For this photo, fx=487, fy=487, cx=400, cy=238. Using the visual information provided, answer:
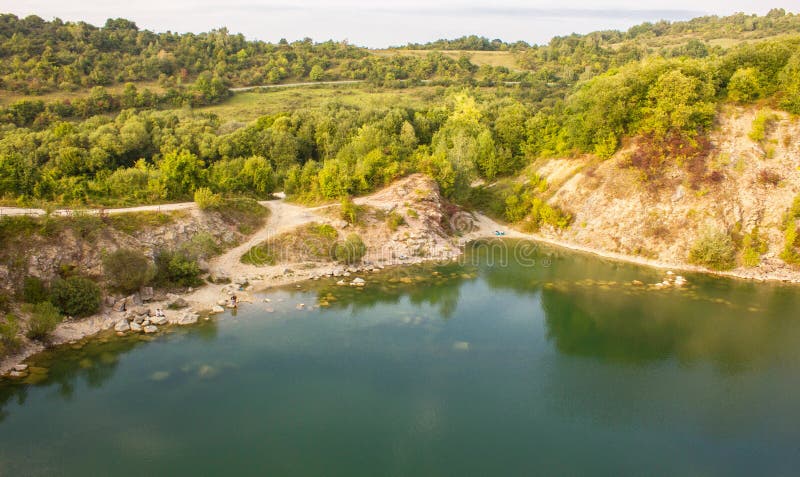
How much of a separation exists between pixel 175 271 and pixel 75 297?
603 centimetres

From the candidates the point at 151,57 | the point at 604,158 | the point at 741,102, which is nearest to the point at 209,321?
the point at 604,158

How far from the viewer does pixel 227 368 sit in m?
24.7

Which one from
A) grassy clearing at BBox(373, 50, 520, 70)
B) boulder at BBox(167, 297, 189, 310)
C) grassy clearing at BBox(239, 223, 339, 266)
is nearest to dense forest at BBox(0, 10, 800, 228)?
grassy clearing at BBox(239, 223, 339, 266)

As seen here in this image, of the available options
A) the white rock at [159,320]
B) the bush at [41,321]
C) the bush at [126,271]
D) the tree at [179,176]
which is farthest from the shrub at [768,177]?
the bush at [41,321]

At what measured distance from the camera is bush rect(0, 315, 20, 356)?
77.1 feet

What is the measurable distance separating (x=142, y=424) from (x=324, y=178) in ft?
95.6

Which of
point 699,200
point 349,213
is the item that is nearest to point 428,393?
point 349,213

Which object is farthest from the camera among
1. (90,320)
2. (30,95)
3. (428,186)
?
(30,95)

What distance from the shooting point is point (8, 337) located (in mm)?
23734

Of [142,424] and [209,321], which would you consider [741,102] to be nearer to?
[209,321]

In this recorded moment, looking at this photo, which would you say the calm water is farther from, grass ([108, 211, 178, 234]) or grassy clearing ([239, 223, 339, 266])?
grass ([108, 211, 178, 234])

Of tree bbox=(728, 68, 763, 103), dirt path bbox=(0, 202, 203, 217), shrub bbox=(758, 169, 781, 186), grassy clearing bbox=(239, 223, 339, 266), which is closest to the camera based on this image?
dirt path bbox=(0, 202, 203, 217)

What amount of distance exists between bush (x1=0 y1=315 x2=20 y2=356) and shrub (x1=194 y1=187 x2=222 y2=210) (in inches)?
636

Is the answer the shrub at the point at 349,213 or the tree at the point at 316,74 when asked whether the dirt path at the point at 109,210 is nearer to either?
the shrub at the point at 349,213
